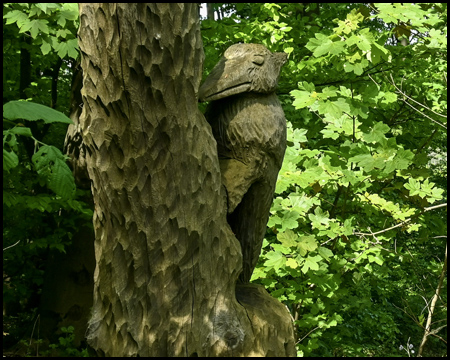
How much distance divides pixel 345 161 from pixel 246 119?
1.77 metres

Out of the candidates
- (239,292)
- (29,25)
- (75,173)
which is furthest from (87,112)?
(75,173)

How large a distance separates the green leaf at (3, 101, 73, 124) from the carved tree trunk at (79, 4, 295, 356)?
0.51 feet

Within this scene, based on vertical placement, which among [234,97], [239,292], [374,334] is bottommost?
A: [374,334]

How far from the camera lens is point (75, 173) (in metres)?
4.52

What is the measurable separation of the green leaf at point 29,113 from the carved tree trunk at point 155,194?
156 millimetres

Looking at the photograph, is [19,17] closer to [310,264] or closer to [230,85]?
[230,85]

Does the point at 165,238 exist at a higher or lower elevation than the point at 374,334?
higher

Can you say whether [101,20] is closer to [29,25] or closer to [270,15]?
[29,25]

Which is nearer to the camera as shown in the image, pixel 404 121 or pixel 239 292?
pixel 239 292

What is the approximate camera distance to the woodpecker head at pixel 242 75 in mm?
2176

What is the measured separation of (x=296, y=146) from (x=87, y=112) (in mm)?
2167

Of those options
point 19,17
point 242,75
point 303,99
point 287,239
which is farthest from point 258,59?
point 19,17

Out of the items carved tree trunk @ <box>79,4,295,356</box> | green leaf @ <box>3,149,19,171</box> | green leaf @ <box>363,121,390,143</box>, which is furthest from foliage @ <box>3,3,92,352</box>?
green leaf @ <box>363,121,390,143</box>

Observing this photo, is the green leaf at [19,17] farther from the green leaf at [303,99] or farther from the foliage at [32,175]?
the green leaf at [303,99]
